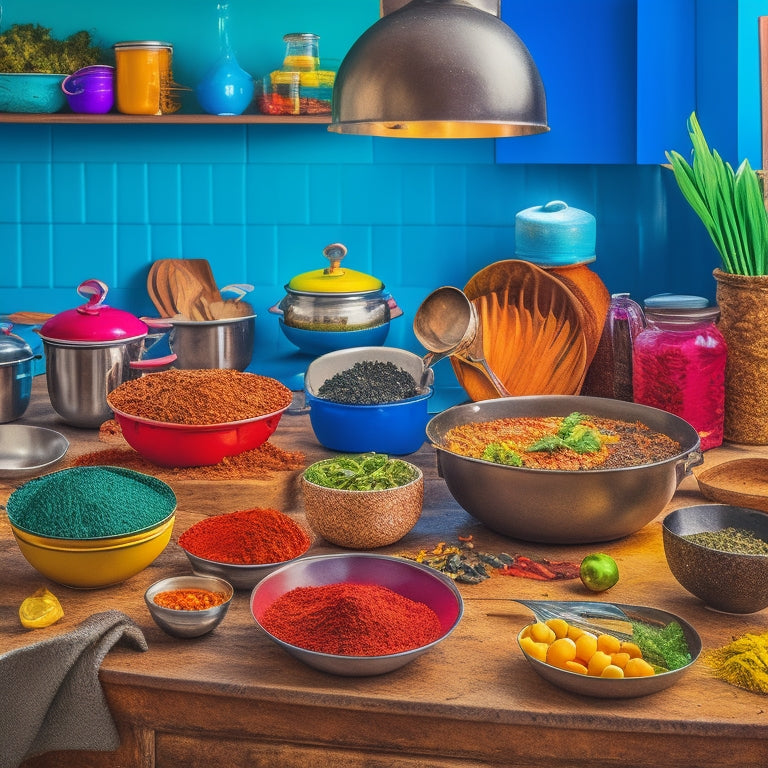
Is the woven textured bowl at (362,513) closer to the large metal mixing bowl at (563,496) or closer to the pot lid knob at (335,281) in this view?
the large metal mixing bowl at (563,496)

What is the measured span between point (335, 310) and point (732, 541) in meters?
1.67

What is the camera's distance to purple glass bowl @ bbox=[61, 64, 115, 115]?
3285 millimetres

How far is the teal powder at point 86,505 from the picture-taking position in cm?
161

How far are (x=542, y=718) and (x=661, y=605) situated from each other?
1.27 feet

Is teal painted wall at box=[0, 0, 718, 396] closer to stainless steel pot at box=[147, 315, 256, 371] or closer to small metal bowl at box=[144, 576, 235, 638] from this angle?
stainless steel pot at box=[147, 315, 256, 371]

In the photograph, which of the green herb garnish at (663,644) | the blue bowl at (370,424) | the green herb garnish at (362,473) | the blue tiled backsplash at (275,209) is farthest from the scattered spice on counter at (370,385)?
the blue tiled backsplash at (275,209)

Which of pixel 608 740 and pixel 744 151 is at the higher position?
pixel 744 151

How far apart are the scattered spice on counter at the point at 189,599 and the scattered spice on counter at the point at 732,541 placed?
2.40 feet

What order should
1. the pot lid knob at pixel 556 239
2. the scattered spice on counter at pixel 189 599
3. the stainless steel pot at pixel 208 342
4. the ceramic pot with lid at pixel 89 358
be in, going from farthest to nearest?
the stainless steel pot at pixel 208 342, the pot lid knob at pixel 556 239, the ceramic pot with lid at pixel 89 358, the scattered spice on counter at pixel 189 599

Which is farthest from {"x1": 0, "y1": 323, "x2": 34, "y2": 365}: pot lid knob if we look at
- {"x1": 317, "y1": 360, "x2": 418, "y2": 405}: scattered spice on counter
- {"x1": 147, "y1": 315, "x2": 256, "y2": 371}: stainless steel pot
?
{"x1": 317, "y1": 360, "x2": 418, "y2": 405}: scattered spice on counter

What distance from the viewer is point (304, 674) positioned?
4.63ft

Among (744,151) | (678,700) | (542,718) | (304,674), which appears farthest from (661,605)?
(744,151)

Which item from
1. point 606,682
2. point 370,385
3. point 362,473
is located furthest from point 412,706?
point 370,385

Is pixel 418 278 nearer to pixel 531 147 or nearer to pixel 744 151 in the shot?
pixel 531 147
